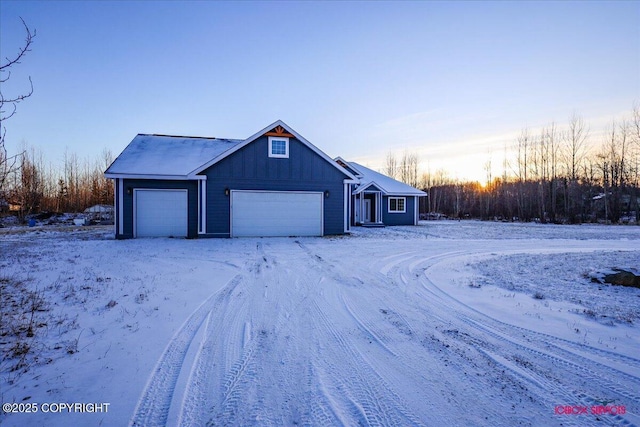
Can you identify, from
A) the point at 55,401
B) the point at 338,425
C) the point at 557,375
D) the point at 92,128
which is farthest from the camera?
the point at 92,128

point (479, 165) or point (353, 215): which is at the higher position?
point (479, 165)

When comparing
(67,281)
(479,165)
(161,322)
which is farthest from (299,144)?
(479,165)

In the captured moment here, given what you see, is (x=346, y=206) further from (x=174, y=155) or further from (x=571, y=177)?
(x=571, y=177)

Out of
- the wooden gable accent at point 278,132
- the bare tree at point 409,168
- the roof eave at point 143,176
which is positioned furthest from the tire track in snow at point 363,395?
the bare tree at point 409,168

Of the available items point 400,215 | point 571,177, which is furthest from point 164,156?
point 571,177

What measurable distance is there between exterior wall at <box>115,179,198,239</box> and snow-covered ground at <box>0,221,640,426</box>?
24.1 feet

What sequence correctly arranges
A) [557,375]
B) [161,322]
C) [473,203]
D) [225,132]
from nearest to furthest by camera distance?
[557,375]
[161,322]
[225,132]
[473,203]

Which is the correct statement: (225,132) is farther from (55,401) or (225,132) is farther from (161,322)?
(55,401)

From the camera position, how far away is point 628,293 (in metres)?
5.44

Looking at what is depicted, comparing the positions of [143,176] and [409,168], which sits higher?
[409,168]

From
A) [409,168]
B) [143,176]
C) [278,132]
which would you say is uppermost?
[409,168]

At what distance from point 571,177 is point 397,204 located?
22.0 meters

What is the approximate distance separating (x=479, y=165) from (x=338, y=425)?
4715 centimetres

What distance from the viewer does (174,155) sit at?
51.6ft
